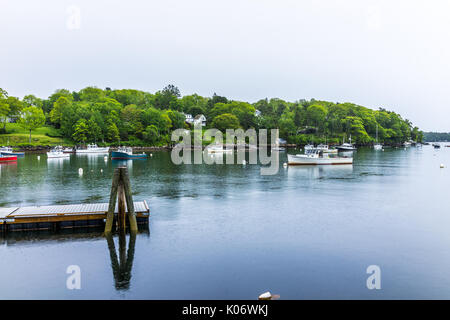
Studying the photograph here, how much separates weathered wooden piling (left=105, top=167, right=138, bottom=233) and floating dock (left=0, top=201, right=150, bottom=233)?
691 mm

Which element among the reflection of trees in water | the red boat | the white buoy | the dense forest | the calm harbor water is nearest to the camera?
the white buoy

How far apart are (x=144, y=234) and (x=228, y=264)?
6.63 m

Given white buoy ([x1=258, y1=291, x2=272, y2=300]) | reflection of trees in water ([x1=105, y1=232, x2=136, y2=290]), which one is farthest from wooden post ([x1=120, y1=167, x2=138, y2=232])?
white buoy ([x1=258, y1=291, x2=272, y2=300])

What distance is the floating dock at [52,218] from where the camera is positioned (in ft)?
70.3

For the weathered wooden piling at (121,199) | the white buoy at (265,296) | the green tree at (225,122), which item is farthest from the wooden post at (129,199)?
the green tree at (225,122)

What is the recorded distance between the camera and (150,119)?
14375 centimetres

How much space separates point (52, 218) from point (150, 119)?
125m

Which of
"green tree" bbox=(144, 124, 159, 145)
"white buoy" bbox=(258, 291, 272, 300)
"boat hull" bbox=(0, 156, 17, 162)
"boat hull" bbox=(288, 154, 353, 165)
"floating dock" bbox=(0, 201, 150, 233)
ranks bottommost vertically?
"white buoy" bbox=(258, 291, 272, 300)

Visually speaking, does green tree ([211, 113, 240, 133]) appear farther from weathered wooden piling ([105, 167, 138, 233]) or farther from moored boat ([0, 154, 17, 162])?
weathered wooden piling ([105, 167, 138, 233])

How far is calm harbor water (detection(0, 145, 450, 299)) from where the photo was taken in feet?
50.0

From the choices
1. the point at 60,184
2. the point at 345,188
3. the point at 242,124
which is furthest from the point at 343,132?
the point at 60,184

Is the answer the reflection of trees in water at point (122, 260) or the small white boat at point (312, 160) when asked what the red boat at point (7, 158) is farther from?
the reflection of trees in water at point (122, 260)

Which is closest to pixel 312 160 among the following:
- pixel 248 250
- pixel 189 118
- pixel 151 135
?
pixel 248 250

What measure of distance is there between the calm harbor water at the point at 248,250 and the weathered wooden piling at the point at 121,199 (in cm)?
104
